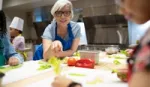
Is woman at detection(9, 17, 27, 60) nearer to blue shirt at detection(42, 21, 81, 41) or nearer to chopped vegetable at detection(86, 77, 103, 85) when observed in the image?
blue shirt at detection(42, 21, 81, 41)

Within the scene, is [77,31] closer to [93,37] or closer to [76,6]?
[93,37]

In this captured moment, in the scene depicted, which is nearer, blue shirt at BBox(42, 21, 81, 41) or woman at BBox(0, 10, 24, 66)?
woman at BBox(0, 10, 24, 66)

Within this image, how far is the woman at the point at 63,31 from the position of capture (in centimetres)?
182

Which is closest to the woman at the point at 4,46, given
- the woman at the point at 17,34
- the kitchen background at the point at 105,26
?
the woman at the point at 17,34

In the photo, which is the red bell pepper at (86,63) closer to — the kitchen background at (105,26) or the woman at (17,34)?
the kitchen background at (105,26)

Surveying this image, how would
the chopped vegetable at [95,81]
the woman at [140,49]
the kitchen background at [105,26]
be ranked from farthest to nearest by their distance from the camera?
the kitchen background at [105,26], the chopped vegetable at [95,81], the woman at [140,49]

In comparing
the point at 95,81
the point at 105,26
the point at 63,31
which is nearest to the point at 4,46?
the point at 63,31

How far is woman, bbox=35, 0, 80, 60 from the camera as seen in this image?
1.82m

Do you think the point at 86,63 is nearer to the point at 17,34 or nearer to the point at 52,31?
the point at 52,31

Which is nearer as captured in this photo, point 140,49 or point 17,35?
point 140,49

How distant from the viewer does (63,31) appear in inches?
78.4

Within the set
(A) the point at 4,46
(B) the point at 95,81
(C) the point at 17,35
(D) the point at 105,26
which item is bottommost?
(B) the point at 95,81

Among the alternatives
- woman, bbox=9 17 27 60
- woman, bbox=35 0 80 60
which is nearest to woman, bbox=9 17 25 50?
woman, bbox=9 17 27 60

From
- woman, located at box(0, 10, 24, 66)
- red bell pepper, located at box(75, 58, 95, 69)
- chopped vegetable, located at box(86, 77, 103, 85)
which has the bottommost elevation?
chopped vegetable, located at box(86, 77, 103, 85)
